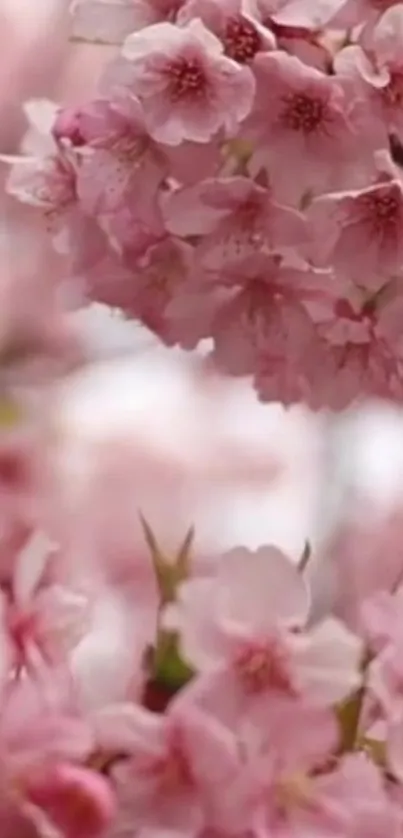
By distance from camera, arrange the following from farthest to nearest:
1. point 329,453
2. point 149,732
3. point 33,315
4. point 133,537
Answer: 1. point 33,315
2. point 329,453
3. point 133,537
4. point 149,732

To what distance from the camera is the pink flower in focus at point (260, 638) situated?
0.37 meters

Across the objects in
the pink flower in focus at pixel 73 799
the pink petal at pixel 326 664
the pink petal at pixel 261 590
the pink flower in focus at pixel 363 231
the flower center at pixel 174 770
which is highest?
the pink flower in focus at pixel 363 231

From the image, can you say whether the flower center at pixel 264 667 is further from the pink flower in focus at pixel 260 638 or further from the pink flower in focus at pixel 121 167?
the pink flower in focus at pixel 121 167

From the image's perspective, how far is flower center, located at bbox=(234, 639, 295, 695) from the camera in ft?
1.20

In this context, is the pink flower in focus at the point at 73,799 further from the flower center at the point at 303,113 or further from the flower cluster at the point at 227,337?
the flower center at the point at 303,113

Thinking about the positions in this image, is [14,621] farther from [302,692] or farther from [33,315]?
[33,315]

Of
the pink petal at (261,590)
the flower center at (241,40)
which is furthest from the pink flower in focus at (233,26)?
the pink petal at (261,590)

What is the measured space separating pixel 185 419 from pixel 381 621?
79 cm

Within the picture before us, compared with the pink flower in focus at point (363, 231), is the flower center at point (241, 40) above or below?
above

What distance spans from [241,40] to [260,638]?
0.17 m

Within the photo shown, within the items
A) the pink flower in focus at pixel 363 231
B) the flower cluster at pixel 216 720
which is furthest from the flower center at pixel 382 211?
the flower cluster at pixel 216 720

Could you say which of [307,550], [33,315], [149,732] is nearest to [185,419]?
[33,315]

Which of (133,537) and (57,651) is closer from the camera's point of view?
(57,651)

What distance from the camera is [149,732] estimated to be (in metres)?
0.36
